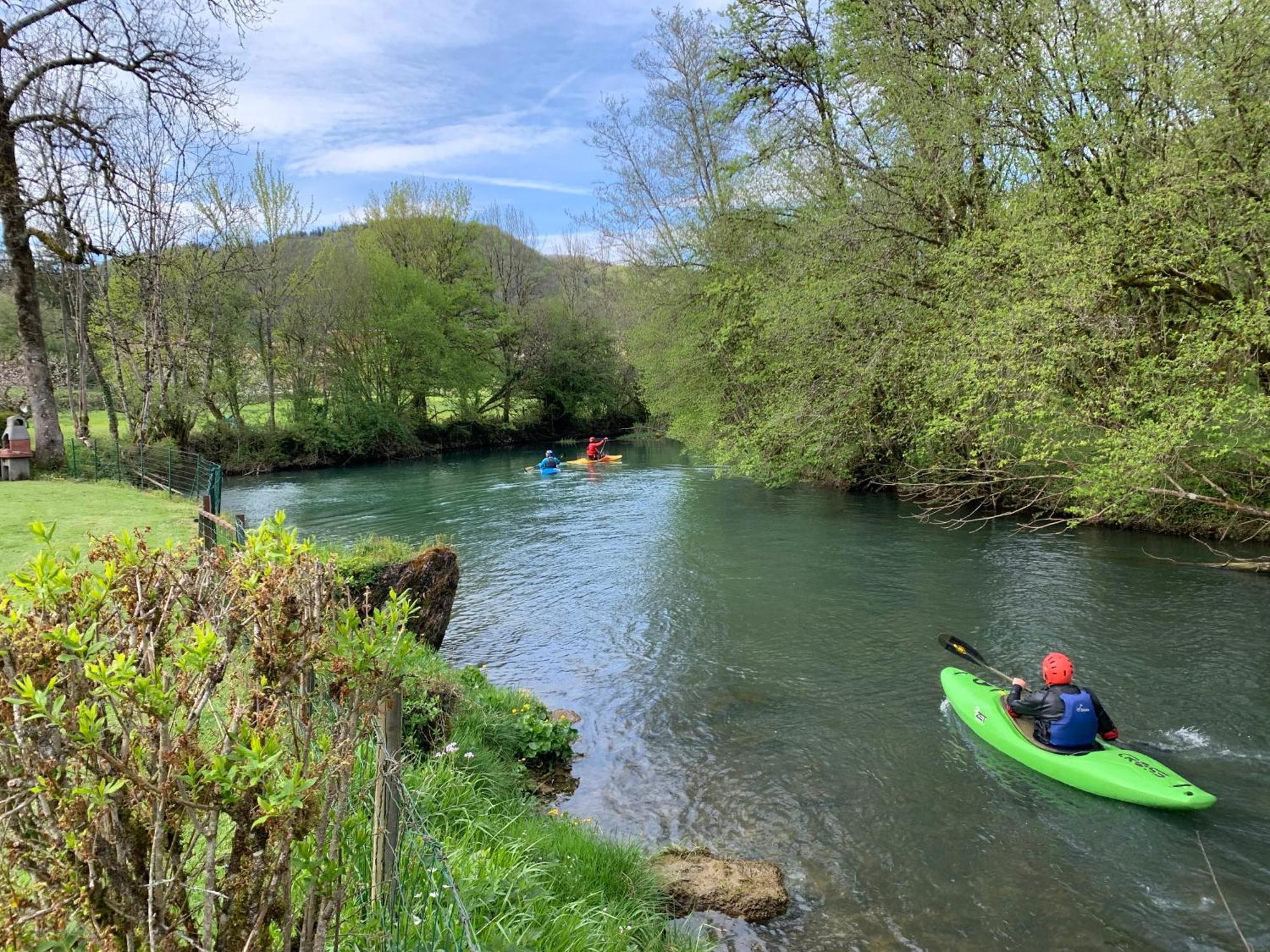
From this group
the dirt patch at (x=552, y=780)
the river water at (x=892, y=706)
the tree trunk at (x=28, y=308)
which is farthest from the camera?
the tree trunk at (x=28, y=308)

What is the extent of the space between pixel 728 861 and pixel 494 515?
1507 centimetres

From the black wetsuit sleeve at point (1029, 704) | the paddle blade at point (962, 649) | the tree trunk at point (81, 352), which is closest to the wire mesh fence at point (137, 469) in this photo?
the tree trunk at point (81, 352)

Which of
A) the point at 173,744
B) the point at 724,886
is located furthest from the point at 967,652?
the point at 173,744

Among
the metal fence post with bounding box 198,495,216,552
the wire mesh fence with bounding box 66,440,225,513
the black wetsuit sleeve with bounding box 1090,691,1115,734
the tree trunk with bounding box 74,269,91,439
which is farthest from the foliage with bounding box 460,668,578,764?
the tree trunk with bounding box 74,269,91,439

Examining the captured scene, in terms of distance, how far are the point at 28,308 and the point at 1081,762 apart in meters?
20.1

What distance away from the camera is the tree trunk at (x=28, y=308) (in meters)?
15.0

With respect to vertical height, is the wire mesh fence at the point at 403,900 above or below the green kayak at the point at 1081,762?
above

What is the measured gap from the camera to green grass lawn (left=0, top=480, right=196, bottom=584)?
952cm

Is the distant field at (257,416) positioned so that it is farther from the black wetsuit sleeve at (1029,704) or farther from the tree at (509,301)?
the black wetsuit sleeve at (1029,704)

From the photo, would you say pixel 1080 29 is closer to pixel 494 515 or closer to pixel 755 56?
pixel 755 56

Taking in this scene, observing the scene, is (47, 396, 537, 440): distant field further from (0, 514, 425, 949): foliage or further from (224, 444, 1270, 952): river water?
(0, 514, 425, 949): foliage

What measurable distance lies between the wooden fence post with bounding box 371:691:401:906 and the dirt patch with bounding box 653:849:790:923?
251 centimetres

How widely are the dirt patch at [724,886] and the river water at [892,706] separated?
12 centimetres

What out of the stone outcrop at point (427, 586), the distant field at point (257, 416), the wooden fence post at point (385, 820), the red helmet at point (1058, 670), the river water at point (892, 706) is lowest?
the river water at point (892, 706)
